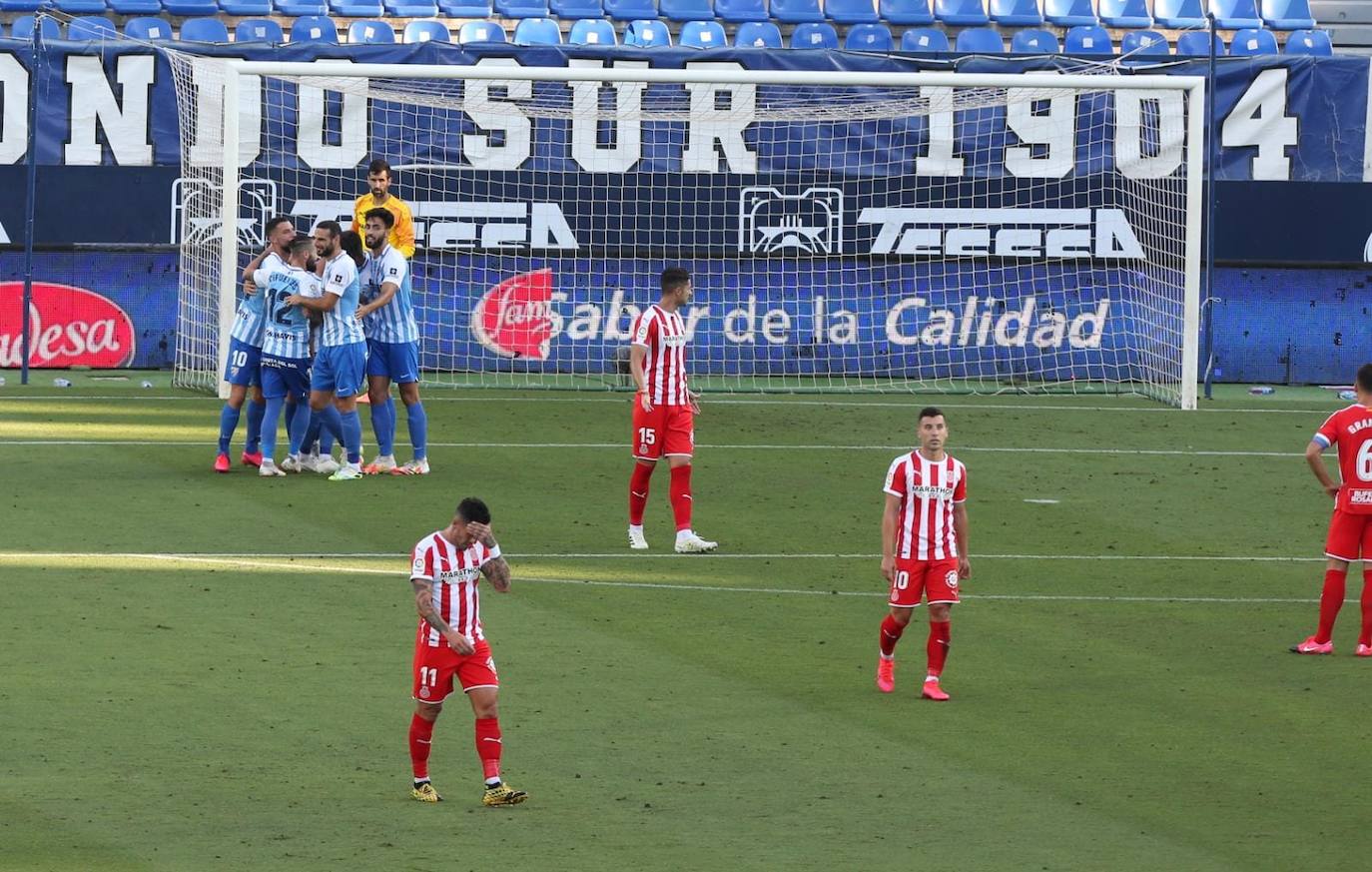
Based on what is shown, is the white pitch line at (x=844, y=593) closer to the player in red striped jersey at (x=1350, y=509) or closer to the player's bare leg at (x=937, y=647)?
the player in red striped jersey at (x=1350, y=509)

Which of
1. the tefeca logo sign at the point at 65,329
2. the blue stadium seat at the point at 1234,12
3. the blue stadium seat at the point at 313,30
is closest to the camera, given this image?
the tefeca logo sign at the point at 65,329

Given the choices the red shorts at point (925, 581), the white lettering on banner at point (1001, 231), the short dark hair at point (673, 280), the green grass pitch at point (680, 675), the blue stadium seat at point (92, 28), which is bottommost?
the green grass pitch at point (680, 675)

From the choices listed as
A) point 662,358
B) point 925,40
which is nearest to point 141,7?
point 925,40

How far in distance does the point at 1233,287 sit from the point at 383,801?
60.2ft

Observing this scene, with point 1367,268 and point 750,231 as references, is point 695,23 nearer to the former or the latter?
point 750,231

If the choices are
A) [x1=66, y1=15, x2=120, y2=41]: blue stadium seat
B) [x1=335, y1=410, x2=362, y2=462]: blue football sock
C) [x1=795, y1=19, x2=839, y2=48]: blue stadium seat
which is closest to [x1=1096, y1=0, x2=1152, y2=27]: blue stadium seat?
[x1=795, y1=19, x2=839, y2=48]: blue stadium seat

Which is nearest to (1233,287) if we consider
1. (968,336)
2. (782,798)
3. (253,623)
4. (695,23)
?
(968,336)

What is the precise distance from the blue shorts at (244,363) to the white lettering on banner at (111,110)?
9.19 metres

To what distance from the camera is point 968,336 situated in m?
24.2

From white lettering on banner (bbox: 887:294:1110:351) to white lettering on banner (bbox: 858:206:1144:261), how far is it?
66 cm

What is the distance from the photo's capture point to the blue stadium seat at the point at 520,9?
2759 cm

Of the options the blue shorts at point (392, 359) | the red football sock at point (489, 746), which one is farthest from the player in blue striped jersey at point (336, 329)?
the red football sock at point (489, 746)

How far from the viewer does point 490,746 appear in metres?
8.05

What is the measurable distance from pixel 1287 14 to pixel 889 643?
21.3 metres
